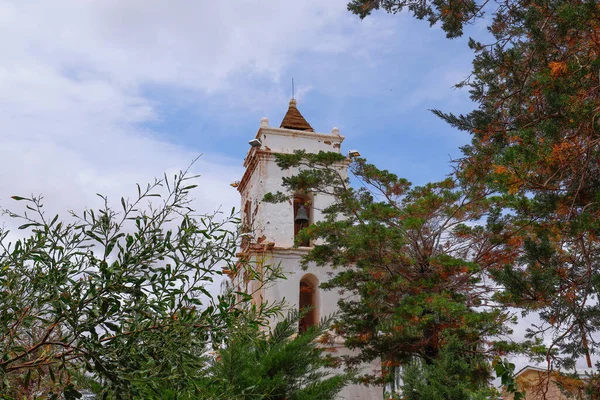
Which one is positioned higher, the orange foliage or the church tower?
the church tower

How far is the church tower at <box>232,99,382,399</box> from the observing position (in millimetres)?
15930

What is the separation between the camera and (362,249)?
1178 centimetres

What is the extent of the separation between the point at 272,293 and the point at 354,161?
4367mm

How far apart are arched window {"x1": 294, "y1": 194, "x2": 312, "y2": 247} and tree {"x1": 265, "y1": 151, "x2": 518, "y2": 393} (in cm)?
232

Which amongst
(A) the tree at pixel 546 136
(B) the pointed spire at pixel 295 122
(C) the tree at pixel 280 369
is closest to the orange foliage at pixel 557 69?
(A) the tree at pixel 546 136

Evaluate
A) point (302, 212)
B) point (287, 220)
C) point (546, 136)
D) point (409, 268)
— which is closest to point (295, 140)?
point (302, 212)

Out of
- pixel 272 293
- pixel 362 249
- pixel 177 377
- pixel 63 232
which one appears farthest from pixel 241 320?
pixel 272 293

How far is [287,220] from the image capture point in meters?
16.6

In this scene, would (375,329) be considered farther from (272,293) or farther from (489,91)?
(489,91)

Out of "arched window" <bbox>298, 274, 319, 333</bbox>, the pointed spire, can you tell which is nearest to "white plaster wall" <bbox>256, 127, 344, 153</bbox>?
the pointed spire

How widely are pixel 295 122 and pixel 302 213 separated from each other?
380cm

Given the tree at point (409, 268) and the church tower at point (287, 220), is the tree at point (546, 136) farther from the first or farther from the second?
the church tower at point (287, 220)

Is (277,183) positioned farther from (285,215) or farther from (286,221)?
(286,221)

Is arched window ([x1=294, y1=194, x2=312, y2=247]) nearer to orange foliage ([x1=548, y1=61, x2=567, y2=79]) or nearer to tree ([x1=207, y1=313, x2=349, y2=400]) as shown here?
tree ([x1=207, y1=313, x2=349, y2=400])
